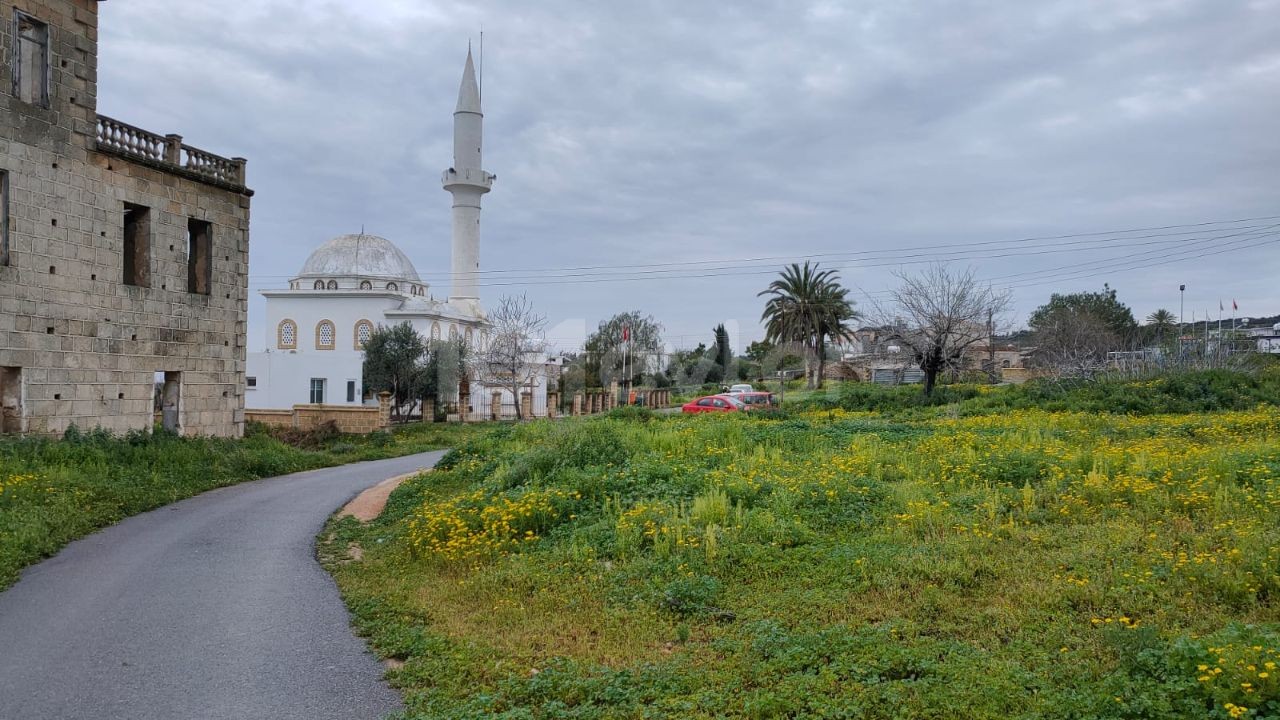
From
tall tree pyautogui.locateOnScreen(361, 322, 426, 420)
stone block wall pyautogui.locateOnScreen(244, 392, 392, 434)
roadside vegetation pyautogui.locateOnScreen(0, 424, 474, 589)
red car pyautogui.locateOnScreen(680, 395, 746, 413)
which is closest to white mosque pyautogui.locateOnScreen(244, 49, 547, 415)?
tall tree pyautogui.locateOnScreen(361, 322, 426, 420)

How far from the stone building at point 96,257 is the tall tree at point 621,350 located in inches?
1327

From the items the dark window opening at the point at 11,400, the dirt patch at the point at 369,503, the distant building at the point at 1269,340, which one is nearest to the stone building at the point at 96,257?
the dark window opening at the point at 11,400

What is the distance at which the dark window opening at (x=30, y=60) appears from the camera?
17.2m

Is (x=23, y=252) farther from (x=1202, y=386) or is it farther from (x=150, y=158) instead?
(x=1202, y=386)

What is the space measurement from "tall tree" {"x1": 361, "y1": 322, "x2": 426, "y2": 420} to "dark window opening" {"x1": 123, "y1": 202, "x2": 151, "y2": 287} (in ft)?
61.5

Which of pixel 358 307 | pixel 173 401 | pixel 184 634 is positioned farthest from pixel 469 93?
pixel 184 634

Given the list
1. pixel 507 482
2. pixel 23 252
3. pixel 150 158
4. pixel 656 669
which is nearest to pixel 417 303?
pixel 150 158

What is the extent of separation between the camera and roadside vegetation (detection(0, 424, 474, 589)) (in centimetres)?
1175

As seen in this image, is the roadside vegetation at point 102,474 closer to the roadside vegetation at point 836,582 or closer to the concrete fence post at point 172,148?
the roadside vegetation at point 836,582

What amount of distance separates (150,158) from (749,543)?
722 inches

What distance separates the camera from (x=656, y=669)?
258 inches

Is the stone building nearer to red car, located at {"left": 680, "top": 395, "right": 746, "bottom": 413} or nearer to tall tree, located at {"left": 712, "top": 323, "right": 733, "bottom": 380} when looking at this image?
red car, located at {"left": 680, "top": 395, "right": 746, "bottom": 413}

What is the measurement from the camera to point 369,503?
15.7m

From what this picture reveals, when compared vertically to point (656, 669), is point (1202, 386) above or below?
above
